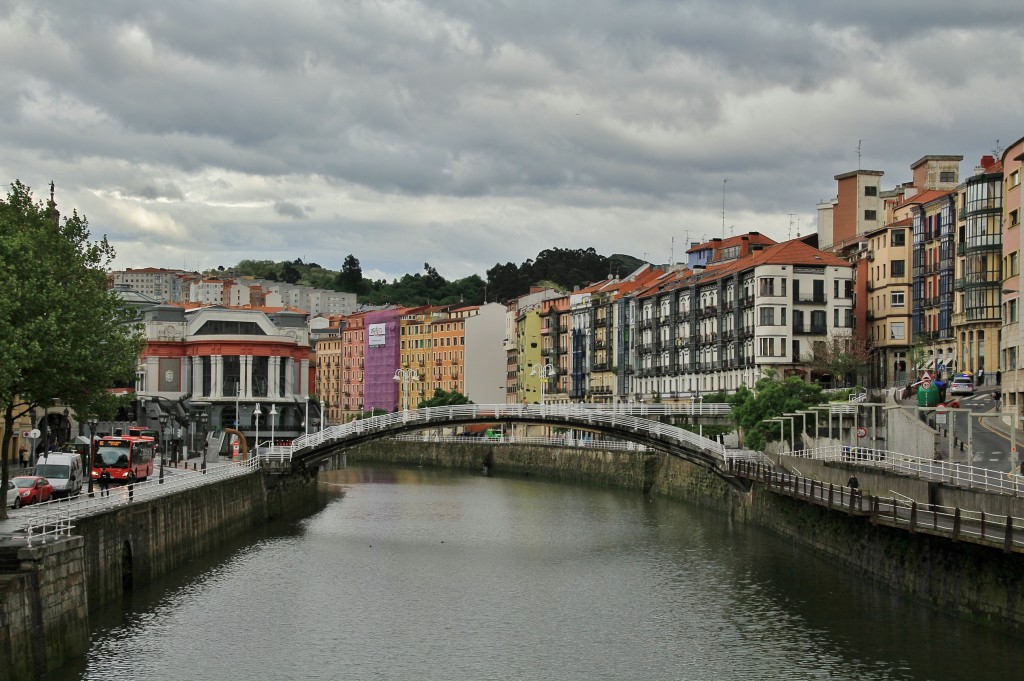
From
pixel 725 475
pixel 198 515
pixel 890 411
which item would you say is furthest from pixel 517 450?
pixel 198 515

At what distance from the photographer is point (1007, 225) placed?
79.4 metres

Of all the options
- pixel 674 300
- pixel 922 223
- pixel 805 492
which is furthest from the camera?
pixel 674 300

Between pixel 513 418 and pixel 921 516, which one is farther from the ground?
pixel 513 418

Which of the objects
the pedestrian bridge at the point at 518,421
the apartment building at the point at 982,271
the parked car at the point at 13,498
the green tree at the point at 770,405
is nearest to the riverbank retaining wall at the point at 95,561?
the parked car at the point at 13,498

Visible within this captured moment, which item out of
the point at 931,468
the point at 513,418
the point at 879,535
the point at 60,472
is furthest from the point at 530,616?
the point at 513,418

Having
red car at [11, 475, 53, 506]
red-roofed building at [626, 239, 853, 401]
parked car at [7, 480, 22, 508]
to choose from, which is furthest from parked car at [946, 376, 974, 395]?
parked car at [7, 480, 22, 508]

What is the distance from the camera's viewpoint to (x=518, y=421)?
8575 cm

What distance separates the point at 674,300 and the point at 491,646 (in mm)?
93954

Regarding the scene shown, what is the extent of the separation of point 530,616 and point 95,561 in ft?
48.3

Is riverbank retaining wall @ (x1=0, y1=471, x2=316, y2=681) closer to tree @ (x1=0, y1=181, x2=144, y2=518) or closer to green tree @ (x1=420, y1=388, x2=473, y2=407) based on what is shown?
tree @ (x1=0, y1=181, x2=144, y2=518)

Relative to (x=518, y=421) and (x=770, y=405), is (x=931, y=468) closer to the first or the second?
(x=518, y=421)

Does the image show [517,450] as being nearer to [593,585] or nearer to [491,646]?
[593,585]

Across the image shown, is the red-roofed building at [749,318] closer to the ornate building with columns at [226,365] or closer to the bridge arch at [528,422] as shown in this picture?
the bridge arch at [528,422]

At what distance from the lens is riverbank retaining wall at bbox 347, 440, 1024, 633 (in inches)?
1606
